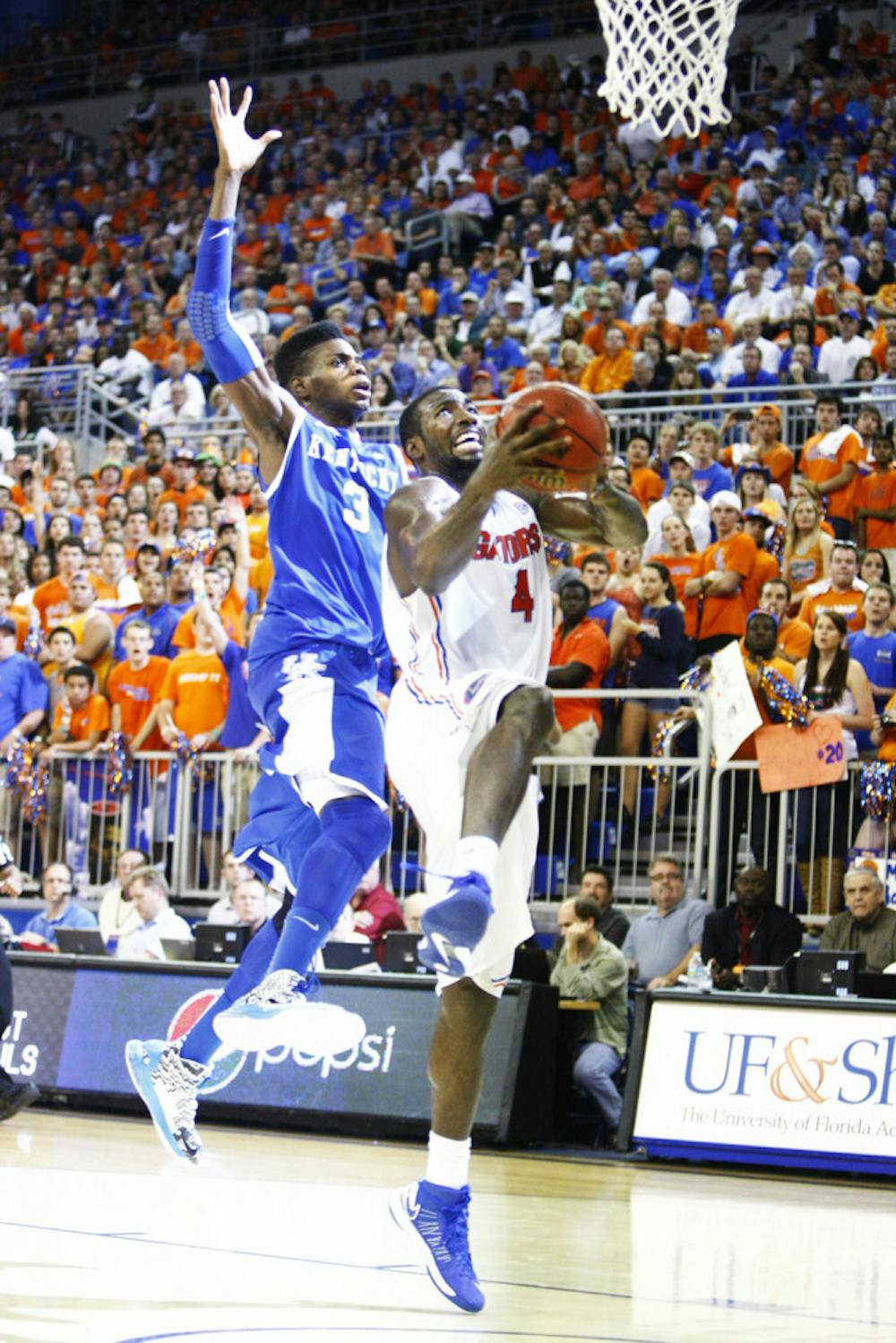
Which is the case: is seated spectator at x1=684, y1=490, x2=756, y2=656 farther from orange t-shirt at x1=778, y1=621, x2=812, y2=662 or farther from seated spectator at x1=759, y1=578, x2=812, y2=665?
orange t-shirt at x1=778, y1=621, x2=812, y2=662

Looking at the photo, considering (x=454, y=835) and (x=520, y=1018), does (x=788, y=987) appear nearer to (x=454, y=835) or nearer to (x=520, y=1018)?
(x=520, y=1018)

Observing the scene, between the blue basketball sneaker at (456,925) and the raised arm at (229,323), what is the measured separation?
7.06ft

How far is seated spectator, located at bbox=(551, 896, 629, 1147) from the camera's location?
10.2 metres

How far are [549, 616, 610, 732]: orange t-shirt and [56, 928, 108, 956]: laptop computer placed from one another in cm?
329

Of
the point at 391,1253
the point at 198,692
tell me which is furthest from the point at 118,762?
the point at 391,1253

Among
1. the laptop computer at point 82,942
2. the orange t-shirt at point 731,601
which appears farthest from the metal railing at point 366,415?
the laptop computer at point 82,942

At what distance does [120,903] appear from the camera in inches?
496

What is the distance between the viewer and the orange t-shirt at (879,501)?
1334cm

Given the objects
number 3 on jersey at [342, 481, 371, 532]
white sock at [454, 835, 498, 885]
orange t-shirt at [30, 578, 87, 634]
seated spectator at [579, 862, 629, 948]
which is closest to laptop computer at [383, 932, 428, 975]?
seated spectator at [579, 862, 629, 948]

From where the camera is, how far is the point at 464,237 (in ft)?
72.4

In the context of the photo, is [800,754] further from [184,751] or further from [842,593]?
[184,751]

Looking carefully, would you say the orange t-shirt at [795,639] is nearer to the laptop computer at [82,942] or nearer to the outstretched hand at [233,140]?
the laptop computer at [82,942]

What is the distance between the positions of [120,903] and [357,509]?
268 inches

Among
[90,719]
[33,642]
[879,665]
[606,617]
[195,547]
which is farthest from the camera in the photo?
[33,642]
